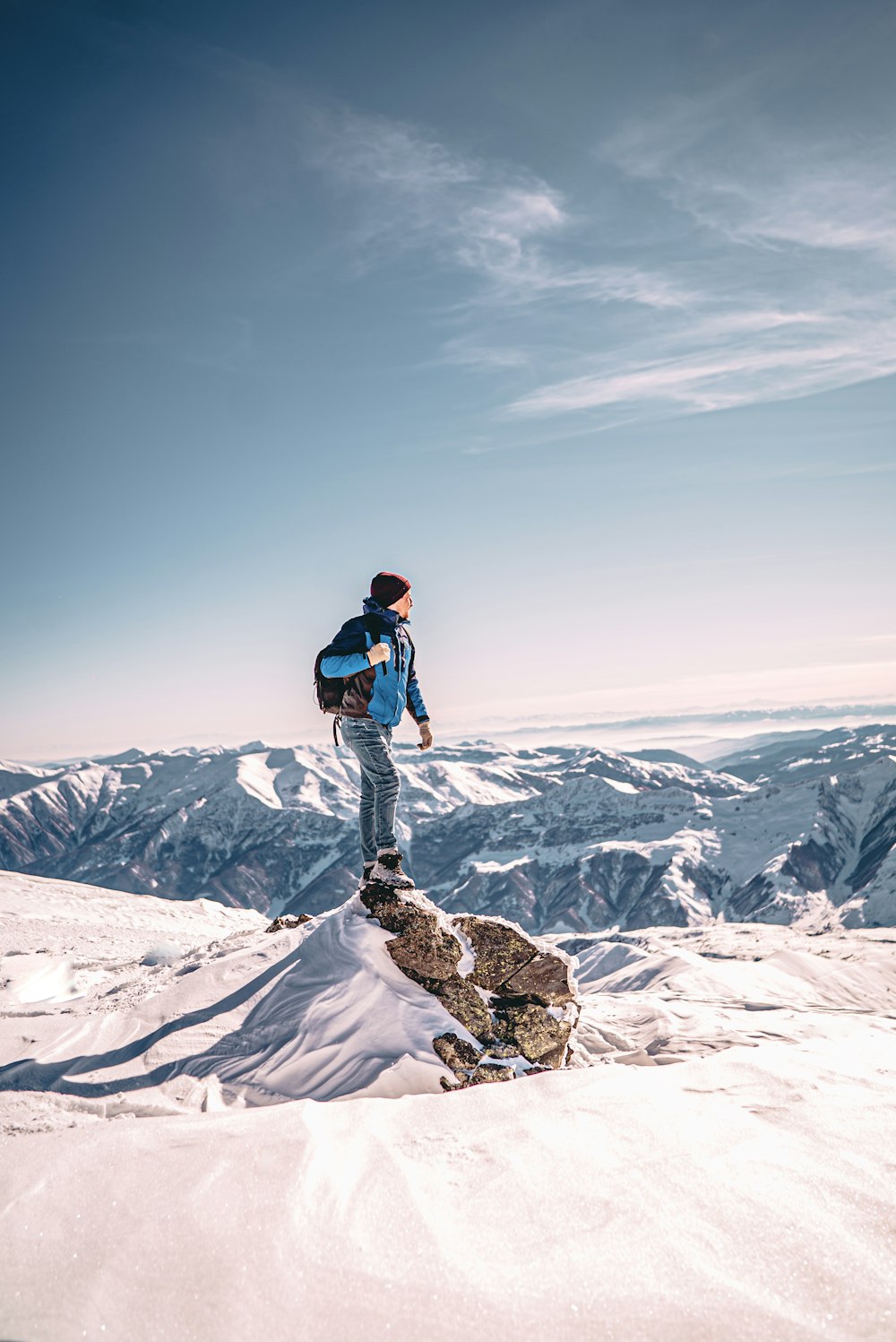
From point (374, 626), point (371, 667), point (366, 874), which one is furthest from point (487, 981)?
point (374, 626)

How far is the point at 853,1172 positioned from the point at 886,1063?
3.59m

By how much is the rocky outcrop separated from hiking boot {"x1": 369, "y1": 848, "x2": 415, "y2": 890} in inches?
5.0

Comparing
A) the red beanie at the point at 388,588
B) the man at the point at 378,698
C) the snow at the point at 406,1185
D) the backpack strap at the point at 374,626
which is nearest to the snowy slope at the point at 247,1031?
the snow at the point at 406,1185

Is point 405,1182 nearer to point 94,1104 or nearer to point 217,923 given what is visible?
point 94,1104

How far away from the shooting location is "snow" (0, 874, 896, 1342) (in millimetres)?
2738

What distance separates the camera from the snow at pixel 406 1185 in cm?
274

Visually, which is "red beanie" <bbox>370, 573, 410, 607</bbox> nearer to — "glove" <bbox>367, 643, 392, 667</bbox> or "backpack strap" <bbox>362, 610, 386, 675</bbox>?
"backpack strap" <bbox>362, 610, 386, 675</bbox>

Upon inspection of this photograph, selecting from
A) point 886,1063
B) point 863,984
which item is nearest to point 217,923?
point 886,1063

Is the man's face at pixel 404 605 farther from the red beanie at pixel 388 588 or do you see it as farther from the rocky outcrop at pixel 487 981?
the rocky outcrop at pixel 487 981

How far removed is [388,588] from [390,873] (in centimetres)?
339

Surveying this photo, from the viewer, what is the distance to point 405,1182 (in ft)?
12.3

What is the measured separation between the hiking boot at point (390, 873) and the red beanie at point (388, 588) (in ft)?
10.1

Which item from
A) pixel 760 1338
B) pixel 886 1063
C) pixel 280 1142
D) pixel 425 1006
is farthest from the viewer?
pixel 425 1006

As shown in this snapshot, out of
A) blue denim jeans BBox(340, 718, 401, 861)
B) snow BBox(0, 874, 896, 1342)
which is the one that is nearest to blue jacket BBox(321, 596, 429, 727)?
blue denim jeans BBox(340, 718, 401, 861)
